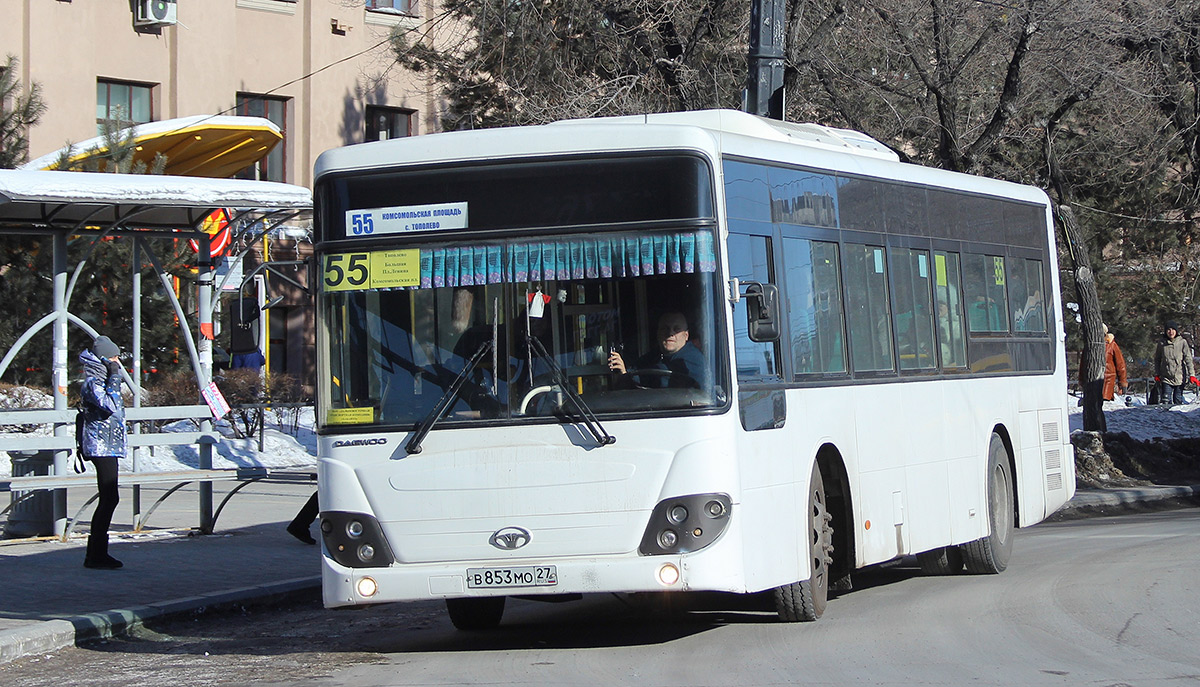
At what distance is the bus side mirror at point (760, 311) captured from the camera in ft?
27.0

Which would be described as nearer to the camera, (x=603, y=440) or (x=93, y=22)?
(x=603, y=440)

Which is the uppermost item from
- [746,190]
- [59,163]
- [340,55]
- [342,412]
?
[340,55]

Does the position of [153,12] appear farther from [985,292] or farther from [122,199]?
[985,292]

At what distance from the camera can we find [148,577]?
12375 millimetres

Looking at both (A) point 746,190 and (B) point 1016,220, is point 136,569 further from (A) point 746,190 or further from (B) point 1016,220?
(B) point 1016,220

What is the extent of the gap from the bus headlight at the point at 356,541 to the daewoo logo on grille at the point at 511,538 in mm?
584

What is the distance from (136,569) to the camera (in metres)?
12.8

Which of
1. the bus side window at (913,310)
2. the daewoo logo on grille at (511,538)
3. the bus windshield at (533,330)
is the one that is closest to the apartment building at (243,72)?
the bus side window at (913,310)

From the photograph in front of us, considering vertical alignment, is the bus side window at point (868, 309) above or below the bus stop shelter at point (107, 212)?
below

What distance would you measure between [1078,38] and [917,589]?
11033 mm

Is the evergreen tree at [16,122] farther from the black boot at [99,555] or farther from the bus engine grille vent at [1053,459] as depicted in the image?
the bus engine grille vent at [1053,459]

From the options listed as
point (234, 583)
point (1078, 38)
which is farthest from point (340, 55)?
point (234, 583)

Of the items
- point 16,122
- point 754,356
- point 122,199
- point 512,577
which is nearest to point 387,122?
point 16,122

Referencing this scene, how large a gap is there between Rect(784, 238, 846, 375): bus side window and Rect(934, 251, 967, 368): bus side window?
1.77 m
